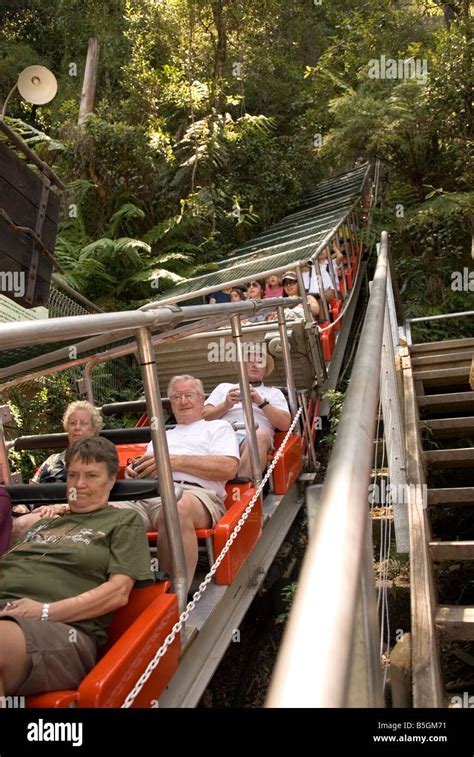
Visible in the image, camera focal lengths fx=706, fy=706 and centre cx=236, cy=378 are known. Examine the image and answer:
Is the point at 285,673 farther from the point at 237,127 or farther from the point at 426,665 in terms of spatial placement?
the point at 237,127

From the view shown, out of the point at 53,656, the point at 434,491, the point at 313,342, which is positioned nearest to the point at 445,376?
the point at 313,342

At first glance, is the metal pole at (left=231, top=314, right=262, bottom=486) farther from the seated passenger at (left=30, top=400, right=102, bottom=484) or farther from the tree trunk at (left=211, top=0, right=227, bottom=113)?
the tree trunk at (left=211, top=0, right=227, bottom=113)

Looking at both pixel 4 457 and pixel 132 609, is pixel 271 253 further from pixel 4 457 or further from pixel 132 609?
pixel 132 609

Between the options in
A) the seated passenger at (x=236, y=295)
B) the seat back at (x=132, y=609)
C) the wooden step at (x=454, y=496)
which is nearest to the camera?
the seat back at (x=132, y=609)

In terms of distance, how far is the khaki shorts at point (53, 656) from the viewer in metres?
1.92

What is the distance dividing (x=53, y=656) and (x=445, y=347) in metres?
4.05

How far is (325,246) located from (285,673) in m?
6.87

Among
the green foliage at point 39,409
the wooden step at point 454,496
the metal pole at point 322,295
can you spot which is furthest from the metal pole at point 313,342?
the green foliage at point 39,409

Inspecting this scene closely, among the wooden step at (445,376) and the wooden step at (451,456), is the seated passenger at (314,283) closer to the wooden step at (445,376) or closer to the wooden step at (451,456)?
the wooden step at (445,376)

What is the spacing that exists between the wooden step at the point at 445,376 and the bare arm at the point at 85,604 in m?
3.27

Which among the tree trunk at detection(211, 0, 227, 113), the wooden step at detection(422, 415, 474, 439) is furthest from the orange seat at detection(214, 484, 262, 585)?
the tree trunk at detection(211, 0, 227, 113)

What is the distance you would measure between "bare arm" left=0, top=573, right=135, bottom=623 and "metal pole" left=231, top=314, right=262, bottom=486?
1.46 metres

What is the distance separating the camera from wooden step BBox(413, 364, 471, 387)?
16.1ft
